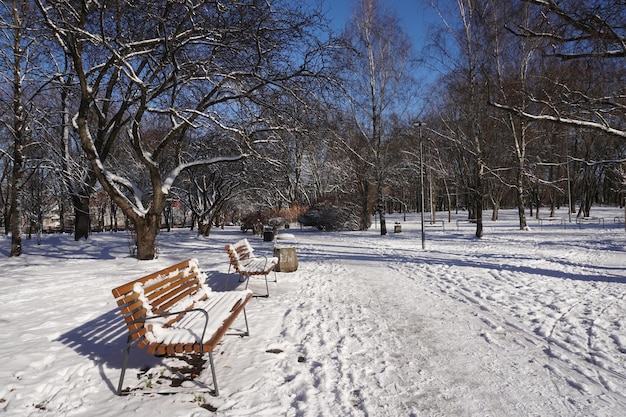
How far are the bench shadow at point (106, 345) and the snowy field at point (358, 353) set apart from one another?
21mm

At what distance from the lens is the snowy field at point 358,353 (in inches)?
113

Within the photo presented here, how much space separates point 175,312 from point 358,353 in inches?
76.3

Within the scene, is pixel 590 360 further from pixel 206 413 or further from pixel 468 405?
pixel 206 413

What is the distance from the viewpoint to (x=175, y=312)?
11.3 ft

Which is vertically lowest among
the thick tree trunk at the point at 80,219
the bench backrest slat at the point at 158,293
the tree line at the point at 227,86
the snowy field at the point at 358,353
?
the snowy field at the point at 358,353

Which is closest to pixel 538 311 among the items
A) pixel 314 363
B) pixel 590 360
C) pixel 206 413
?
pixel 590 360

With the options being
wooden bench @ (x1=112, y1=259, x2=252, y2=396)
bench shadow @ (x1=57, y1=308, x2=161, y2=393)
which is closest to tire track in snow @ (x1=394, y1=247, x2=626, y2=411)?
wooden bench @ (x1=112, y1=259, x2=252, y2=396)

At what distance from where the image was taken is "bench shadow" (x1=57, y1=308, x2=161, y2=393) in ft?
11.7

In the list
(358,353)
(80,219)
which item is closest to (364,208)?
(80,219)

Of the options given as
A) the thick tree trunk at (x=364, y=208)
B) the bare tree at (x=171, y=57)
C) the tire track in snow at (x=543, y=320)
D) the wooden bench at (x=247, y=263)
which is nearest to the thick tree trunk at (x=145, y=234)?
the bare tree at (x=171, y=57)

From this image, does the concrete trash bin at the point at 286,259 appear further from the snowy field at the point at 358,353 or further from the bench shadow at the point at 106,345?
the bench shadow at the point at 106,345

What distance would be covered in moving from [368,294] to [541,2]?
6519 mm

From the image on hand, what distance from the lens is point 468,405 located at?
9.20 feet

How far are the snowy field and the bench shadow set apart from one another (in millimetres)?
Result: 21
